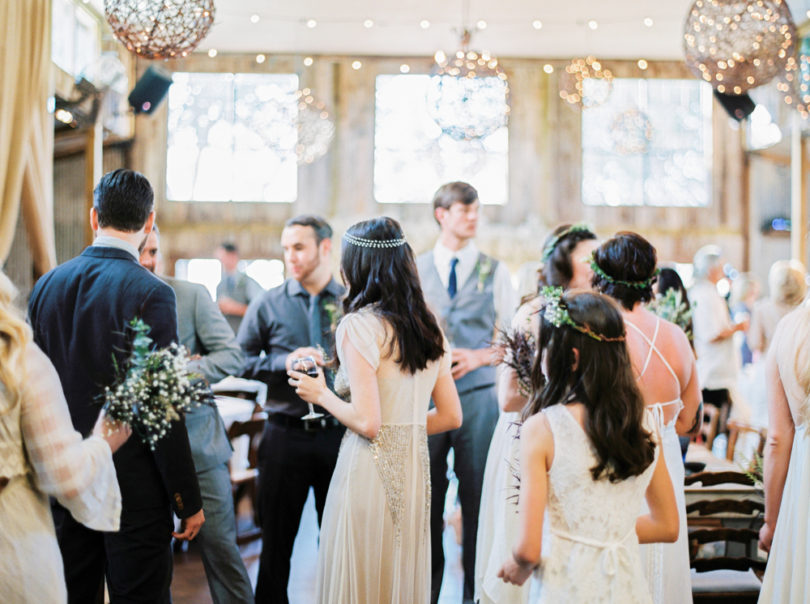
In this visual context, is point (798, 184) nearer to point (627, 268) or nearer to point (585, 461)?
point (627, 268)

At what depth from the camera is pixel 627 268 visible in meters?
2.81

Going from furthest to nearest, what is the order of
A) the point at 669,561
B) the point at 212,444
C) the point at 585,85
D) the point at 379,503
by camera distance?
the point at 585,85, the point at 212,444, the point at 669,561, the point at 379,503

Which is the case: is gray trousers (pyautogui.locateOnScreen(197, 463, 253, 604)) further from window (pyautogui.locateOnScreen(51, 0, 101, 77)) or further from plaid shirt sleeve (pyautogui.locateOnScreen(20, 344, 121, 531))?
window (pyautogui.locateOnScreen(51, 0, 101, 77))

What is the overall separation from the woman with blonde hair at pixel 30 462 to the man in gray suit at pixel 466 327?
7.04 ft

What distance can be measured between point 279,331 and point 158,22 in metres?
1.92

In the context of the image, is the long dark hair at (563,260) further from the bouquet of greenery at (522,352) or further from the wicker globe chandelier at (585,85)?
the wicker globe chandelier at (585,85)

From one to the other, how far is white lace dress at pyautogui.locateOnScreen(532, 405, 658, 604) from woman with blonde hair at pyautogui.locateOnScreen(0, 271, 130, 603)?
1.13 meters

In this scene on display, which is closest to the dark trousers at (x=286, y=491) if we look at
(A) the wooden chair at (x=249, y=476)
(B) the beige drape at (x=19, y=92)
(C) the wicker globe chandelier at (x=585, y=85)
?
(A) the wooden chair at (x=249, y=476)

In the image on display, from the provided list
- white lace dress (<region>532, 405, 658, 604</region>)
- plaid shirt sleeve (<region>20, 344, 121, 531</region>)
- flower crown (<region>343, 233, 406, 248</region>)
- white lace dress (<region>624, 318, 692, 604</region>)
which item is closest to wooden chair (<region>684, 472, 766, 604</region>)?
white lace dress (<region>624, 318, 692, 604</region>)

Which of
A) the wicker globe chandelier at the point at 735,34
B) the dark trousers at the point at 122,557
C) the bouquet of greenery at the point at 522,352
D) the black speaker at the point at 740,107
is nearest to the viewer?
the dark trousers at the point at 122,557

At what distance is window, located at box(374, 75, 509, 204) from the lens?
13.5 metres

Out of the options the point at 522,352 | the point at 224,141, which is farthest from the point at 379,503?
the point at 224,141

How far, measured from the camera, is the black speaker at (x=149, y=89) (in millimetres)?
9266

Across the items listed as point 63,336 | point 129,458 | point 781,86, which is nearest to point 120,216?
point 63,336
